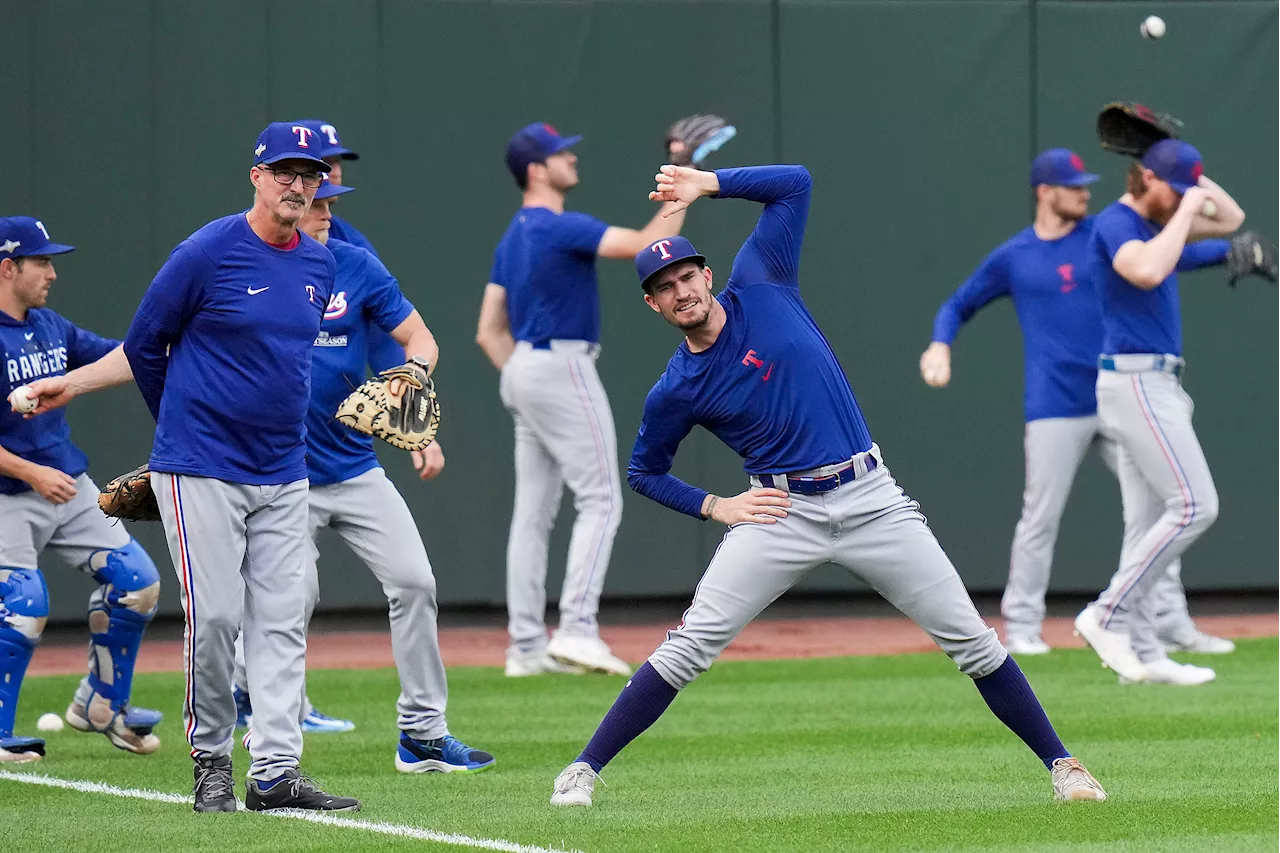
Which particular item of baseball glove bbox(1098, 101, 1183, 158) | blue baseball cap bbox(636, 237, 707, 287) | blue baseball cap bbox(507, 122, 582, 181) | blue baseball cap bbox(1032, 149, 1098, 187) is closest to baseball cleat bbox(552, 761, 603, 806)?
blue baseball cap bbox(636, 237, 707, 287)

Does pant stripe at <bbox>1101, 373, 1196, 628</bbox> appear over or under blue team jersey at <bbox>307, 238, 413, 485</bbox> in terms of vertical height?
under

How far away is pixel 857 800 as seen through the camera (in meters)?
6.35

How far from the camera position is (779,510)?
6.14 metres

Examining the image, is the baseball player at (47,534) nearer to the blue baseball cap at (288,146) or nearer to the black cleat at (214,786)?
the black cleat at (214,786)

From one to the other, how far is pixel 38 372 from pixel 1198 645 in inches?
263

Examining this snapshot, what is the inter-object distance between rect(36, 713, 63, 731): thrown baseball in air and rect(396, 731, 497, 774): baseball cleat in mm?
2231

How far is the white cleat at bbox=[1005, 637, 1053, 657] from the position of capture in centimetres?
1083

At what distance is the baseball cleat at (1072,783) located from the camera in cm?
611

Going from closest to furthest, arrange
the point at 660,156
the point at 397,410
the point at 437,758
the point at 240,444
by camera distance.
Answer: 1. the point at 240,444
2. the point at 397,410
3. the point at 437,758
4. the point at 660,156

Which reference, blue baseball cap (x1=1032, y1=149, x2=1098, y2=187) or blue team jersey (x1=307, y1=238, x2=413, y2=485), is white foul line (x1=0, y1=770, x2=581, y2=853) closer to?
blue team jersey (x1=307, y1=238, x2=413, y2=485)

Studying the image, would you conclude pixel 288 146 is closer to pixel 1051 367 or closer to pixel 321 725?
pixel 321 725

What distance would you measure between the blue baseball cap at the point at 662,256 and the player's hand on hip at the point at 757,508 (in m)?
0.78

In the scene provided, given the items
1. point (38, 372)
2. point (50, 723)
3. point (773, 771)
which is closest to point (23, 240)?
point (38, 372)

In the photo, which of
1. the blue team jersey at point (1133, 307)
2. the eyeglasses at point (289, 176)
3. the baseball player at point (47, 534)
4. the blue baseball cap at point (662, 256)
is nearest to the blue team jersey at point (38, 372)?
the baseball player at point (47, 534)
